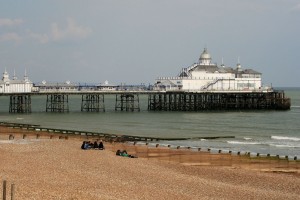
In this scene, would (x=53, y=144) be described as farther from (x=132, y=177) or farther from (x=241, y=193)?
(x=241, y=193)

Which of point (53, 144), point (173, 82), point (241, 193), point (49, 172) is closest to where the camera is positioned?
point (241, 193)

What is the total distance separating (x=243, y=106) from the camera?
88.8 m

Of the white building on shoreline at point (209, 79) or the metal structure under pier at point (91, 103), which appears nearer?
the metal structure under pier at point (91, 103)

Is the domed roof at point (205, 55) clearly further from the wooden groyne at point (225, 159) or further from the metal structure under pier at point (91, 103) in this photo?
the wooden groyne at point (225, 159)

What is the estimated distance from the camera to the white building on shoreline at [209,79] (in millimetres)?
89938

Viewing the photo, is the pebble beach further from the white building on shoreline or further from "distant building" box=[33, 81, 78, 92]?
the white building on shoreline

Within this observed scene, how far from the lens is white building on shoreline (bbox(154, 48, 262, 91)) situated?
89.9 m

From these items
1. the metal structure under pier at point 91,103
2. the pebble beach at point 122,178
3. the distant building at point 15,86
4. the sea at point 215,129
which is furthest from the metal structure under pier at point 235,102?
the pebble beach at point 122,178

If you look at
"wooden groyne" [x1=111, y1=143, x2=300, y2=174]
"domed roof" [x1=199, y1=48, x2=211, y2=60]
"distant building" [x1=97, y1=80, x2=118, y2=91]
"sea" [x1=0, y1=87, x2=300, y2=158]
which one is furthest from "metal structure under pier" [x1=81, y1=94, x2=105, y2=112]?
"wooden groyne" [x1=111, y1=143, x2=300, y2=174]

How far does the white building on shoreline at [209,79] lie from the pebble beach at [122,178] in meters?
61.5

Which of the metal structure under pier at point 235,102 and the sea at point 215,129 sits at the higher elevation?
the metal structure under pier at point 235,102

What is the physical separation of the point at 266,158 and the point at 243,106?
6007 cm

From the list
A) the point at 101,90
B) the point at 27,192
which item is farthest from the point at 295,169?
the point at 101,90

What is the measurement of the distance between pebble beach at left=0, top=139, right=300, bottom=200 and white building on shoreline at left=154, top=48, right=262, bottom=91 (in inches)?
2422
